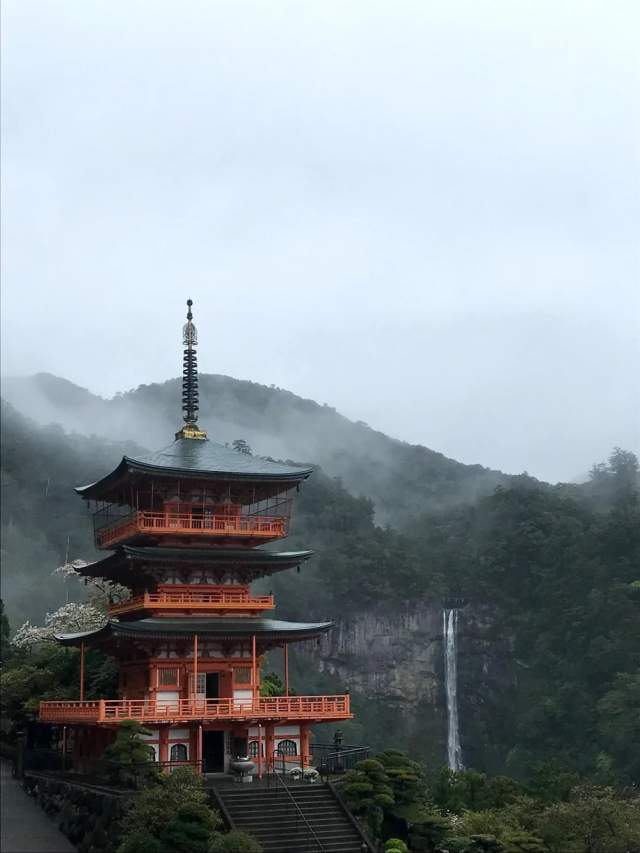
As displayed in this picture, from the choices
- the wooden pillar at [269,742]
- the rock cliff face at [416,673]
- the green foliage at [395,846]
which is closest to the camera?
the green foliage at [395,846]

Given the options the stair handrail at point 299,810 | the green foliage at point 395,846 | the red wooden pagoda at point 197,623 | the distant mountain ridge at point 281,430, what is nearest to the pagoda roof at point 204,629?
the red wooden pagoda at point 197,623

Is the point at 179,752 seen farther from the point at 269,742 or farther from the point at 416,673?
the point at 416,673

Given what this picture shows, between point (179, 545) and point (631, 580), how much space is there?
184 feet

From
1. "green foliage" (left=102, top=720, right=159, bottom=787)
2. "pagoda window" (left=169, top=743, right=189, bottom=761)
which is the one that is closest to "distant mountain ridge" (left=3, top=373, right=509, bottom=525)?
"pagoda window" (left=169, top=743, right=189, bottom=761)

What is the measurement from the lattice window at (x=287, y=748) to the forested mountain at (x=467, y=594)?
133 feet

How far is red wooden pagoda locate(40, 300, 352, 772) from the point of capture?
113ft

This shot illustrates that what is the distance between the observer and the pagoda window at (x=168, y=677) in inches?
1394

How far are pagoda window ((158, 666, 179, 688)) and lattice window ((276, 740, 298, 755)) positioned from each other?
395 cm

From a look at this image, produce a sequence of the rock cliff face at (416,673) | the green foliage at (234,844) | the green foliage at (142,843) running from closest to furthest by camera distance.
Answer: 1. the green foliage at (234,844)
2. the green foliage at (142,843)
3. the rock cliff face at (416,673)

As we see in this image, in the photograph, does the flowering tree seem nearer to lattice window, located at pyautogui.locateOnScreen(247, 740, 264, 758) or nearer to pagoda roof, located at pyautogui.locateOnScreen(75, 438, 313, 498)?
pagoda roof, located at pyautogui.locateOnScreen(75, 438, 313, 498)

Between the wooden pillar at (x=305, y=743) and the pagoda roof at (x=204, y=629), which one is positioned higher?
the pagoda roof at (x=204, y=629)

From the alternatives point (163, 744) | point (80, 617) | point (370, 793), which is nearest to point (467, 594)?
point (80, 617)

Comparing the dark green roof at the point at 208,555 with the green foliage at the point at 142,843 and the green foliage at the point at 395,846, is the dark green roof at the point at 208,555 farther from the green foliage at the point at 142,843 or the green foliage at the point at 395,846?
the green foliage at the point at 395,846

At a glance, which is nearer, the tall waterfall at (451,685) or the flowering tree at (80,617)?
the flowering tree at (80,617)
